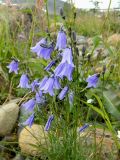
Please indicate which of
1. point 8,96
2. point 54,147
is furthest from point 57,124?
point 8,96

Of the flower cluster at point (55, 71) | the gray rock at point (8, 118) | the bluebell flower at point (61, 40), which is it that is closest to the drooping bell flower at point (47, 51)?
the flower cluster at point (55, 71)

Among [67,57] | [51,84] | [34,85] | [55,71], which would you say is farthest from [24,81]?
[67,57]

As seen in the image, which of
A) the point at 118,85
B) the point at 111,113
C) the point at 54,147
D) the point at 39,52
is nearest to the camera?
the point at 39,52

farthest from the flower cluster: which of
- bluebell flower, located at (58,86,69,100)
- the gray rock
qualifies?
the gray rock

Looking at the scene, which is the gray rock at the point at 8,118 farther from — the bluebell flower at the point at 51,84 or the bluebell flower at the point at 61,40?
the bluebell flower at the point at 61,40

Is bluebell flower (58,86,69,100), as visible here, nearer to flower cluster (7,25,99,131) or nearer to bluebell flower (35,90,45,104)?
flower cluster (7,25,99,131)

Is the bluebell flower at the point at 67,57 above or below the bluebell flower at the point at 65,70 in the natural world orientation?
above

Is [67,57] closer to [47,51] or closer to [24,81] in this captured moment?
[47,51]

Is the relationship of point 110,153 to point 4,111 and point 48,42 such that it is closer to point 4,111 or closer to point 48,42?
point 48,42
